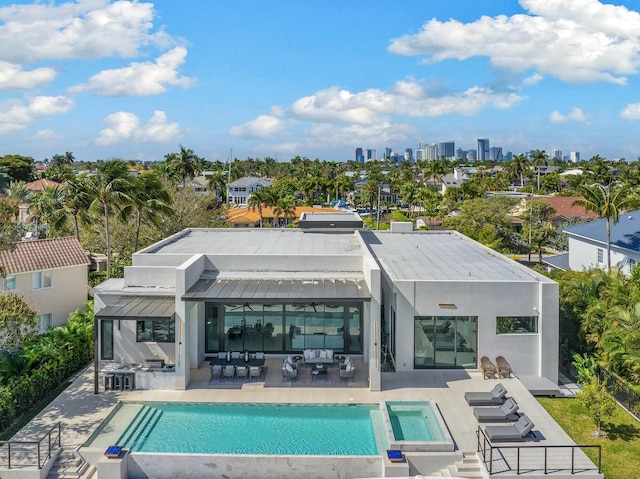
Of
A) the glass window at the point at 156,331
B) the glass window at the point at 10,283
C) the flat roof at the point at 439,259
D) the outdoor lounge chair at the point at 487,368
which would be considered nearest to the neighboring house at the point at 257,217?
the flat roof at the point at 439,259

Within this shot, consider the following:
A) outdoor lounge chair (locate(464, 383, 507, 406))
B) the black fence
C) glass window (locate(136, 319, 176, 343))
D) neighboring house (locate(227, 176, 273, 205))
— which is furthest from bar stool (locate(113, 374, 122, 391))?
neighboring house (locate(227, 176, 273, 205))

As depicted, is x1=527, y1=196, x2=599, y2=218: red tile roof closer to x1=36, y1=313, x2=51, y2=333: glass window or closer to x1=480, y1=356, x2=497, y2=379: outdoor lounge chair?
x1=480, y1=356, x2=497, y2=379: outdoor lounge chair

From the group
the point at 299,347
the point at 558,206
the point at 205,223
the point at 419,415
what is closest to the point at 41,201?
the point at 205,223

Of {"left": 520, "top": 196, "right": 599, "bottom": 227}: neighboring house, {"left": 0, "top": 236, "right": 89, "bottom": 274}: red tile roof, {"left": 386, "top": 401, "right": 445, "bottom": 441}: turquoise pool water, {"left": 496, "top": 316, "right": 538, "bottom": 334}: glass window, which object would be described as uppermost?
{"left": 520, "top": 196, "right": 599, "bottom": 227}: neighboring house

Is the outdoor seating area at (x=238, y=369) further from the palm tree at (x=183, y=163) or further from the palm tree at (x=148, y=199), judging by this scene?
the palm tree at (x=183, y=163)

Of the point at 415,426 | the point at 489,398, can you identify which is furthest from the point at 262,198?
the point at 415,426
